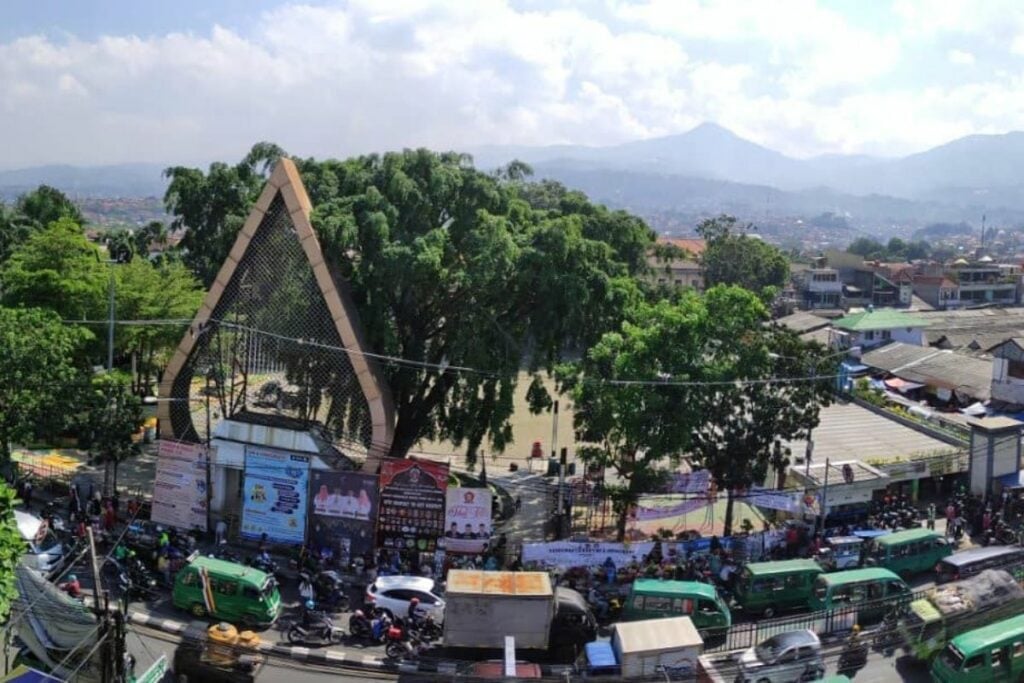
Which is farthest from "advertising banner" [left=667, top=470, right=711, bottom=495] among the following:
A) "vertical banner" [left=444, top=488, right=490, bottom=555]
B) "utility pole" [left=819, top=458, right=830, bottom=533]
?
"vertical banner" [left=444, top=488, right=490, bottom=555]

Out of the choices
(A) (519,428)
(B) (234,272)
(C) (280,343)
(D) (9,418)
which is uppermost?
(B) (234,272)

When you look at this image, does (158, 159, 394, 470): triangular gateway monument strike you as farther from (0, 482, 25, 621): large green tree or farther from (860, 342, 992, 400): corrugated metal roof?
(860, 342, 992, 400): corrugated metal roof

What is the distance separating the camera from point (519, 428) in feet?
133

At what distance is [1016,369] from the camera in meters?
39.0

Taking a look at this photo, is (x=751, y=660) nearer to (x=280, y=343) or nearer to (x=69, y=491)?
(x=280, y=343)

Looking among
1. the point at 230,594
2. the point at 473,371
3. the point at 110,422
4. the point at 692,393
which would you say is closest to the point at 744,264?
the point at 473,371

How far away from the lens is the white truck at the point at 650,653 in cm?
1540

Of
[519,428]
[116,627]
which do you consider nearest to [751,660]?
[116,627]

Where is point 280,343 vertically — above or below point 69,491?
above

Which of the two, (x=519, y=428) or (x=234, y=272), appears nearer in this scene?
(x=234, y=272)

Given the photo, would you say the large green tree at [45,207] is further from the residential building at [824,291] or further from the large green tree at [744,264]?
the residential building at [824,291]

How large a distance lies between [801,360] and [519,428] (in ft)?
62.1

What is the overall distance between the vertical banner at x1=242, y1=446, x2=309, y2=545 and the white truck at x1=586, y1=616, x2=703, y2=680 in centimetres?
860

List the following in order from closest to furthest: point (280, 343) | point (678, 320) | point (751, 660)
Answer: point (751, 660) < point (678, 320) < point (280, 343)
